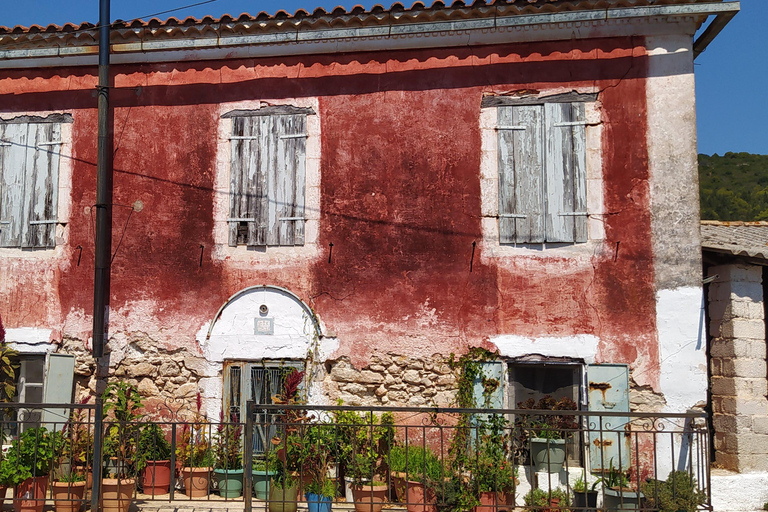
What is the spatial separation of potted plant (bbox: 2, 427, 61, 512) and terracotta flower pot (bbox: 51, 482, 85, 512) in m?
0.14

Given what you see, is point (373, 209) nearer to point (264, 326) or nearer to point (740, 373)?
point (264, 326)

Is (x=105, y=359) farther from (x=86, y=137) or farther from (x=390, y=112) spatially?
(x=390, y=112)

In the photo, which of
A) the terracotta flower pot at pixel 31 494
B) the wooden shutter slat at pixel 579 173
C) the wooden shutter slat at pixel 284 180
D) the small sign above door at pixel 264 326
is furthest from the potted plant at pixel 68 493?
the wooden shutter slat at pixel 579 173

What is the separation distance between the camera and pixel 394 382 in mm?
8875

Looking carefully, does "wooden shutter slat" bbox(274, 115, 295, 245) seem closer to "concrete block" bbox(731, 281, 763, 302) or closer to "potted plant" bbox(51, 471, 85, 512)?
"potted plant" bbox(51, 471, 85, 512)

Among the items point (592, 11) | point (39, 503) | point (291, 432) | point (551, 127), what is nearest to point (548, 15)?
point (592, 11)

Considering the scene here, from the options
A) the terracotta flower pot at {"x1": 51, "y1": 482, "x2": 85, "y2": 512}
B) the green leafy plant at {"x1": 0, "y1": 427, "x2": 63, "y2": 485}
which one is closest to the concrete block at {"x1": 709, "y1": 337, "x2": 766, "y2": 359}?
the terracotta flower pot at {"x1": 51, "y1": 482, "x2": 85, "y2": 512}

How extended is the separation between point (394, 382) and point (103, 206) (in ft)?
14.5

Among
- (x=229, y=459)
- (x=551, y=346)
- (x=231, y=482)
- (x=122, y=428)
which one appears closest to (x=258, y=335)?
(x=229, y=459)

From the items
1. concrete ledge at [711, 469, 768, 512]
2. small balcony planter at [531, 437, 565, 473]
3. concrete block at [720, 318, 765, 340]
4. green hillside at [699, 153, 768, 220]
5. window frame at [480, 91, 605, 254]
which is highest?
green hillside at [699, 153, 768, 220]

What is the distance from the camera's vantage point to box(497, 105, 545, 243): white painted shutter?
345 inches

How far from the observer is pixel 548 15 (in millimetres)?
8617

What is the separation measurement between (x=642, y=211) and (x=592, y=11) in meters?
2.47

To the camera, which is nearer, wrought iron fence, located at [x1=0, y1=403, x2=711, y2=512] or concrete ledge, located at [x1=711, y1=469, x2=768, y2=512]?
wrought iron fence, located at [x1=0, y1=403, x2=711, y2=512]
